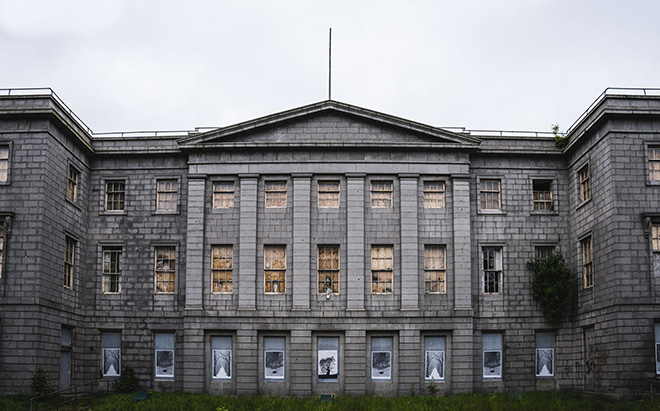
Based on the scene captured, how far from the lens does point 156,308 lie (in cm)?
3475

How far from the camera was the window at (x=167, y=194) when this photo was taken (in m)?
35.7

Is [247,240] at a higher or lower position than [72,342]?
higher

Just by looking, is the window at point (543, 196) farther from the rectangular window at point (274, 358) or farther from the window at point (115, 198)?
the window at point (115, 198)

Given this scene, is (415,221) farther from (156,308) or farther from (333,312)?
(156,308)

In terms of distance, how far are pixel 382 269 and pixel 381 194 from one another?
3.34 meters

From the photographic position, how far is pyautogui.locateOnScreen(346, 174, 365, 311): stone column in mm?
33688

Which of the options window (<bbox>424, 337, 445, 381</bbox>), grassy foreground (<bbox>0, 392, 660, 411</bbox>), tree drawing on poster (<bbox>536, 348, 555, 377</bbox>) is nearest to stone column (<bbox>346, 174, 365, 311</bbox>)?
window (<bbox>424, 337, 445, 381</bbox>)

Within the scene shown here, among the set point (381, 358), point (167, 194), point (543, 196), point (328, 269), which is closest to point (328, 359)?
point (381, 358)

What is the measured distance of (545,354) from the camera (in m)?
34.2

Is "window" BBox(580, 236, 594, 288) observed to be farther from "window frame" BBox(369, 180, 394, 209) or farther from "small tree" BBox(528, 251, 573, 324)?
"window frame" BBox(369, 180, 394, 209)

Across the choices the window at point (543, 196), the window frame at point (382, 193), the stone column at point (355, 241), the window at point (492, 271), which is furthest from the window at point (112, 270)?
the window at point (543, 196)

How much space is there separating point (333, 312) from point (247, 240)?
487cm

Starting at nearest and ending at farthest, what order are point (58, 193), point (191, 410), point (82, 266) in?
point (191, 410), point (58, 193), point (82, 266)

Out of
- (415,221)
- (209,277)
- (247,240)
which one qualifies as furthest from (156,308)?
(415,221)
